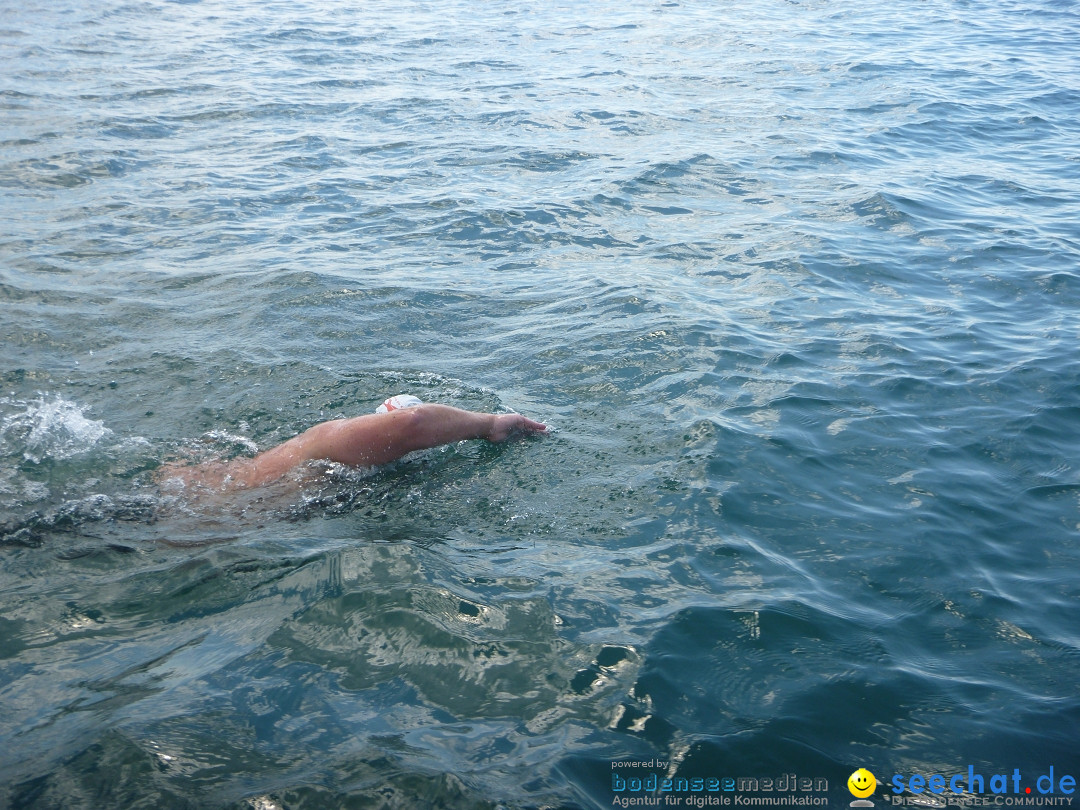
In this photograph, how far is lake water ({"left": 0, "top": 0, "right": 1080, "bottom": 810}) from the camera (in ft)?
11.0

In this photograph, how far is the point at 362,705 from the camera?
343 cm

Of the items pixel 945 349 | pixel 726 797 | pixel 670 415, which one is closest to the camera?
pixel 726 797

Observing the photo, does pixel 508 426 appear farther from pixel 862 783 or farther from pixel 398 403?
pixel 862 783

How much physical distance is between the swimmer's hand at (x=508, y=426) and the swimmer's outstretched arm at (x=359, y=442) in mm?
344

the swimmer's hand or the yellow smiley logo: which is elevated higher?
the swimmer's hand

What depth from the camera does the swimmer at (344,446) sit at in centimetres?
470

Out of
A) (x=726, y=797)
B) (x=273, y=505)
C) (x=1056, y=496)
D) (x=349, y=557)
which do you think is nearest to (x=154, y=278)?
(x=273, y=505)

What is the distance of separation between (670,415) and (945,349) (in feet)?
8.45

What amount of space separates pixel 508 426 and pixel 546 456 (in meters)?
0.31

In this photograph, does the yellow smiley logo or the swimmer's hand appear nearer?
the yellow smiley logo

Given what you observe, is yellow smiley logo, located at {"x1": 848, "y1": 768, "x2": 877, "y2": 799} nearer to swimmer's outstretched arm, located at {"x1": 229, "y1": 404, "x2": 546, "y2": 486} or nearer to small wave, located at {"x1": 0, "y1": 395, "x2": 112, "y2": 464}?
A: swimmer's outstretched arm, located at {"x1": 229, "y1": 404, "x2": 546, "y2": 486}

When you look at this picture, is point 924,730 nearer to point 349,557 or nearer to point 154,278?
point 349,557

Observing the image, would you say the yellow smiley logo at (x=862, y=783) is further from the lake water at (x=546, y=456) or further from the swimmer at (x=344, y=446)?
the swimmer at (x=344, y=446)

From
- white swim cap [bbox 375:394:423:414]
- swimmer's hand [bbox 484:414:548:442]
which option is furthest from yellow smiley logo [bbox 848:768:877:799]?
white swim cap [bbox 375:394:423:414]
